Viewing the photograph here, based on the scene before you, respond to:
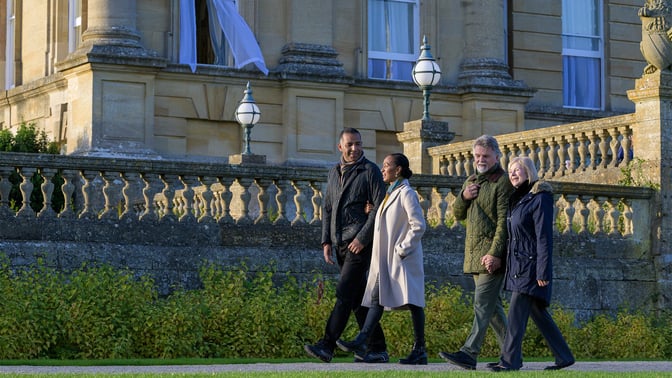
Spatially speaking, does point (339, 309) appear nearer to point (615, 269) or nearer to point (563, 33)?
point (615, 269)

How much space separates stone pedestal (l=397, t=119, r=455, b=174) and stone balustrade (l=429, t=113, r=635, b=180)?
14 centimetres

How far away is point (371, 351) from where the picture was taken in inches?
579

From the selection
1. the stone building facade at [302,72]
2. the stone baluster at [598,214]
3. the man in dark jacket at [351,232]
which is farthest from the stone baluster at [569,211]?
the stone building facade at [302,72]

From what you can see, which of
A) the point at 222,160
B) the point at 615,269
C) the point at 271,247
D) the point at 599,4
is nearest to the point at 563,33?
the point at 599,4

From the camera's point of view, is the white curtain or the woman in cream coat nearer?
the woman in cream coat

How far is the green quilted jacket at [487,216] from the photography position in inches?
550

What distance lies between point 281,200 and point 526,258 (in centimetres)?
628

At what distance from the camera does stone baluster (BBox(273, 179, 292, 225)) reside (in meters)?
19.4

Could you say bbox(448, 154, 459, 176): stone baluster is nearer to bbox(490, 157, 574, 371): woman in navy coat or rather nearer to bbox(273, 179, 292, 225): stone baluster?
bbox(273, 179, 292, 225): stone baluster

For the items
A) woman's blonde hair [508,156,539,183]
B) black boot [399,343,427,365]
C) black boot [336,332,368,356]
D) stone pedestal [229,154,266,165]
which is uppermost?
stone pedestal [229,154,266,165]

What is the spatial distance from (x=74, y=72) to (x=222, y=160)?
3.02 m

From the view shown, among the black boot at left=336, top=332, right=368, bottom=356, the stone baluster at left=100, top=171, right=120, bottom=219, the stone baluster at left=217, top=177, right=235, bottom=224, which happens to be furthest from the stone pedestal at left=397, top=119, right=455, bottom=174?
the black boot at left=336, top=332, right=368, bottom=356

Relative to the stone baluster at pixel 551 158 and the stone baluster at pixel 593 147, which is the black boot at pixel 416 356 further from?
the stone baluster at pixel 551 158

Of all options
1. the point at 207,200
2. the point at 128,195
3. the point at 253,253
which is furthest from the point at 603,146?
the point at 128,195
